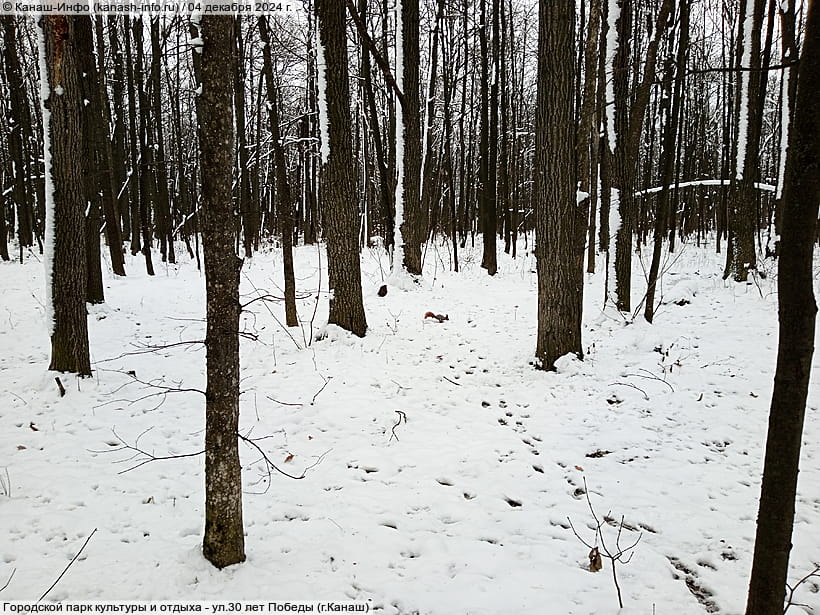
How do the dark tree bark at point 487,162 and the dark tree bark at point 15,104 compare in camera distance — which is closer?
the dark tree bark at point 487,162

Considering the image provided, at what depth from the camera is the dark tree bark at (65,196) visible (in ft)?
16.4

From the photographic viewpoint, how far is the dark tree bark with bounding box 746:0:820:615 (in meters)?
1.47

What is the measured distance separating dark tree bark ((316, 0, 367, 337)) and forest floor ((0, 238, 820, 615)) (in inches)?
21.6

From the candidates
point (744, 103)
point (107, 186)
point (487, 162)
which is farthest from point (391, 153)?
point (744, 103)

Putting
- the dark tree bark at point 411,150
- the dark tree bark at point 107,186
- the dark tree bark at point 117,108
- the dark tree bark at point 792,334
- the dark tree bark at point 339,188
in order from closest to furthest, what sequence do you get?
the dark tree bark at point 792,334, the dark tree bark at point 339,188, the dark tree bark at point 107,186, the dark tree bark at point 411,150, the dark tree bark at point 117,108

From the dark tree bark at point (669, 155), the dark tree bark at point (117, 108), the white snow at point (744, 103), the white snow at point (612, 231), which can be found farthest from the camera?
the dark tree bark at point (117, 108)

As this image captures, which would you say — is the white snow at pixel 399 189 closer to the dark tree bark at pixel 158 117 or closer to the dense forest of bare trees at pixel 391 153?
the dense forest of bare trees at pixel 391 153

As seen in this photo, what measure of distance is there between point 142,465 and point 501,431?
3064mm

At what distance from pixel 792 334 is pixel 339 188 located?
5.90 meters

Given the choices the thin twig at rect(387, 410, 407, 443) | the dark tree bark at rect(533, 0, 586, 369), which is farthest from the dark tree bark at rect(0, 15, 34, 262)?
the thin twig at rect(387, 410, 407, 443)

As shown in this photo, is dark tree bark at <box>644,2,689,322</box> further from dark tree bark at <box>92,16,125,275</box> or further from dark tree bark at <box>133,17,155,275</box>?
dark tree bark at <box>133,17,155,275</box>

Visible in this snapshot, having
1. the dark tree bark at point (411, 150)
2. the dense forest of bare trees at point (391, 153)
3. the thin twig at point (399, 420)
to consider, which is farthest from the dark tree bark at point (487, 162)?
the thin twig at point (399, 420)

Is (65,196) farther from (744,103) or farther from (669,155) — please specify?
(744,103)

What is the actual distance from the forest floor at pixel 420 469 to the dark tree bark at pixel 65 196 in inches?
19.4
